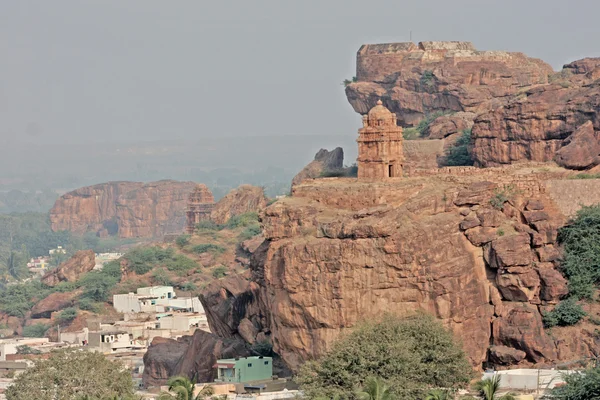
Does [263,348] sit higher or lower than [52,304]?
lower

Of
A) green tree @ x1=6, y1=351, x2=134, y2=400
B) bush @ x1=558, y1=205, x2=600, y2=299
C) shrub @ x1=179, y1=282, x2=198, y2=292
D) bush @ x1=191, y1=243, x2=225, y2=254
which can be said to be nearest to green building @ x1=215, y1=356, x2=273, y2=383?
green tree @ x1=6, y1=351, x2=134, y2=400

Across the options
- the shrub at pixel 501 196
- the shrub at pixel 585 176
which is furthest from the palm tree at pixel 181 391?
the shrub at pixel 585 176

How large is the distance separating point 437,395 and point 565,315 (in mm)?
9078

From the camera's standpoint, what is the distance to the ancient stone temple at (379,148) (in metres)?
53.2

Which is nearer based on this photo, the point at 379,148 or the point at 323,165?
the point at 379,148

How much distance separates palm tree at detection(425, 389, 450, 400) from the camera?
4081 centimetres

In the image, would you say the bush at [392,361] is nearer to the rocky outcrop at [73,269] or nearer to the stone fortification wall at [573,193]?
the stone fortification wall at [573,193]

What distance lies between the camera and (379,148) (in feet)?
175

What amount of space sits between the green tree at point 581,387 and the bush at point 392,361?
438 cm

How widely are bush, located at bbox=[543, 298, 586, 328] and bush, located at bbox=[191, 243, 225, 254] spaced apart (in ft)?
145

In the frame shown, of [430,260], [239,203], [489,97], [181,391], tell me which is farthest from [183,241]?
[181,391]

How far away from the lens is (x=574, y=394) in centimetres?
4069

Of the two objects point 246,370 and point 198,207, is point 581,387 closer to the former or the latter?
point 246,370

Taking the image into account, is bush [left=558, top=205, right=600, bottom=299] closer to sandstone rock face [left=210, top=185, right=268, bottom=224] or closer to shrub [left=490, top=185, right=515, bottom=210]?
shrub [left=490, top=185, right=515, bottom=210]
